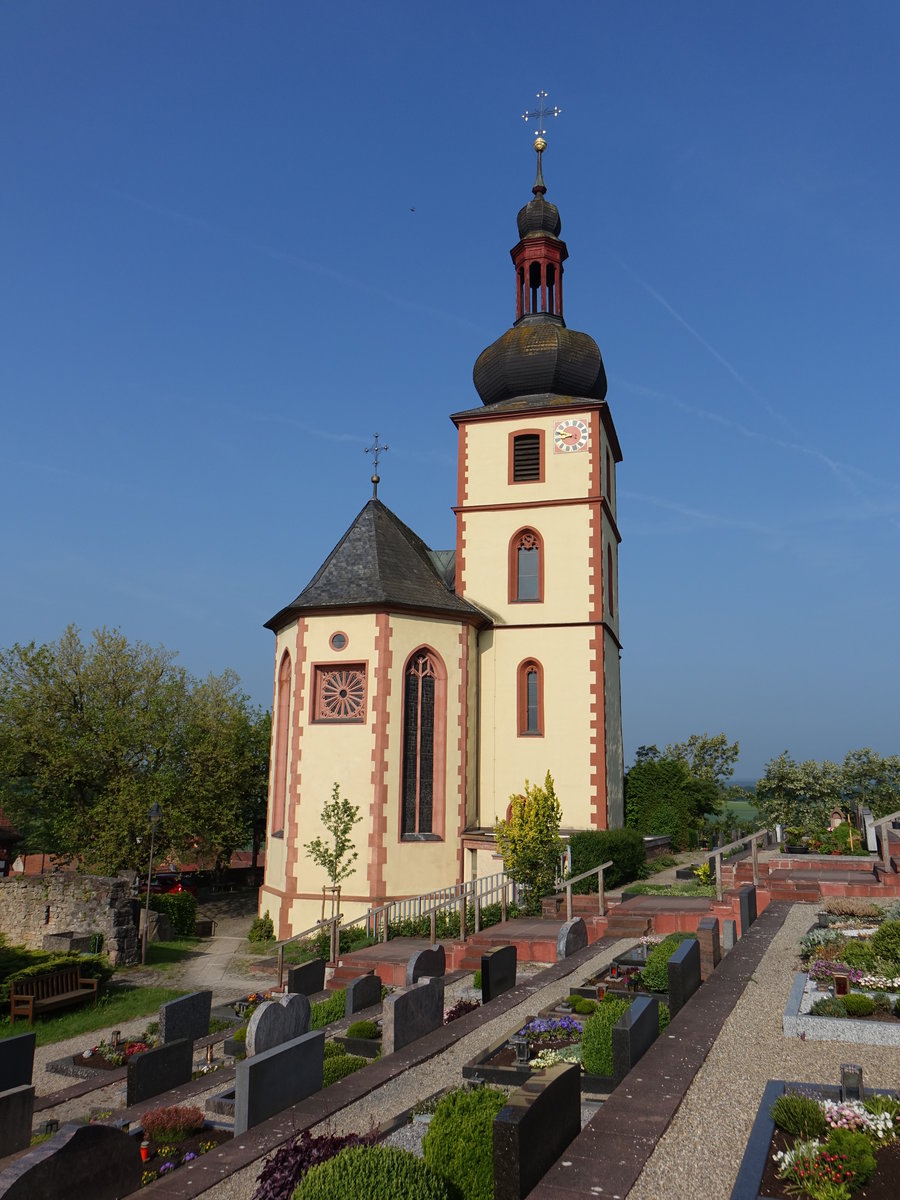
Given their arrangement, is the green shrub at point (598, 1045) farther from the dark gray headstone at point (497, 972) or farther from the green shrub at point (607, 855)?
the green shrub at point (607, 855)

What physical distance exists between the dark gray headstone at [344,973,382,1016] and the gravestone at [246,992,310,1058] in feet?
6.43

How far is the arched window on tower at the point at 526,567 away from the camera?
28.8 metres

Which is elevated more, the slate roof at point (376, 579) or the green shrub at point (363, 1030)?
the slate roof at point (376, 579)

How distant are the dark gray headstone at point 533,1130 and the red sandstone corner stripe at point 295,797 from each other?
708 inches

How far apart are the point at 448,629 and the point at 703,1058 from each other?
1826 centimetres

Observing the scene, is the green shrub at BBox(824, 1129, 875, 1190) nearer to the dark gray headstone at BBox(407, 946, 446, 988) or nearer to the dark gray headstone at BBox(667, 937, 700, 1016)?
the dark gray headstone at BBox(667, 937, 700, 1016)

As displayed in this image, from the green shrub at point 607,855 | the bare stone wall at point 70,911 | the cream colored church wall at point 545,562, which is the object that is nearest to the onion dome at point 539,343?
the cream colored church wall at point 545,562

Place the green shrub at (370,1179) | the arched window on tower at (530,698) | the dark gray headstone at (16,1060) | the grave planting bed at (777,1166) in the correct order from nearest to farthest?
the green shrub at (370,1179), the grave planting bed at (777,1166), the dark gray headstone at (16,1060), the arched window on tower at (530,698)

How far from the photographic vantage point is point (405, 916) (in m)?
22.9

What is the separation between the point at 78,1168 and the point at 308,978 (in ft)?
26.9

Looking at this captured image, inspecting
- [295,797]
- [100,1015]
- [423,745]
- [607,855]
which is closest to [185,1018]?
[100,1015]

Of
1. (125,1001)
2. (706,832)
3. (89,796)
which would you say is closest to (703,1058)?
(125,1001)

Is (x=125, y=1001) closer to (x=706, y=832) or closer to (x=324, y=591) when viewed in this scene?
(x=324, y=591)

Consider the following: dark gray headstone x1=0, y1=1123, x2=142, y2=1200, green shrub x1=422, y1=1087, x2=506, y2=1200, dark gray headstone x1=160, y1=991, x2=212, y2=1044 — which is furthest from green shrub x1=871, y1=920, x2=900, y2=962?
dark gray headstone x1=0, y1=1123, x2=142, y2=1200
